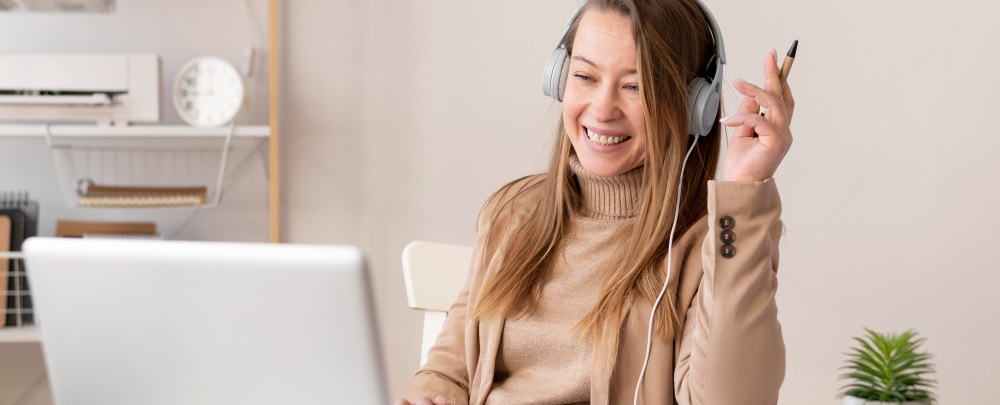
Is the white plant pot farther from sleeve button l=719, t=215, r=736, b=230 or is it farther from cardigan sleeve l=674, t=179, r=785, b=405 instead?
sleeve button l=719, t=215, r=736, b=230

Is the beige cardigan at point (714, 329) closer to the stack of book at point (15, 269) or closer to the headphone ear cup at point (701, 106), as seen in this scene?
the headphone ear cup at point (701, 106)

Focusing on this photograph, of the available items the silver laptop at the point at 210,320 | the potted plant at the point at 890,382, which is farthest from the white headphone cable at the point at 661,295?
the silver laptop at the point at 210,320

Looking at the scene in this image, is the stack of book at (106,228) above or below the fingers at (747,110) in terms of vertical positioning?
below

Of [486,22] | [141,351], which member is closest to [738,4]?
[486,22]

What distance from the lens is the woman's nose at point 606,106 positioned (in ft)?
3.66

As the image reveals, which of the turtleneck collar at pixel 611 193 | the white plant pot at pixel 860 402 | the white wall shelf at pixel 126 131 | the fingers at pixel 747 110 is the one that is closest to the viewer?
the white plant pot at pixel 860 402

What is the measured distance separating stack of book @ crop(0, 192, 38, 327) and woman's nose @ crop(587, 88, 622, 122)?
4.76 ft

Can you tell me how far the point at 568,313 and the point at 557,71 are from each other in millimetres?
305

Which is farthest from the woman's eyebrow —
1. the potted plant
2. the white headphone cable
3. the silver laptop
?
the silver laptop

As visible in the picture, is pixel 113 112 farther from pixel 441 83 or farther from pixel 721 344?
pixel 721 344

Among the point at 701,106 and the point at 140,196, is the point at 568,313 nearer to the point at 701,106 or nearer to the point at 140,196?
the point at 701,106

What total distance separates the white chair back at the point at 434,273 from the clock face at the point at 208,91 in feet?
2.56

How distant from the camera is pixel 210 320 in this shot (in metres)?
0.69

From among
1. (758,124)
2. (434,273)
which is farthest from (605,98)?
(434,273)
